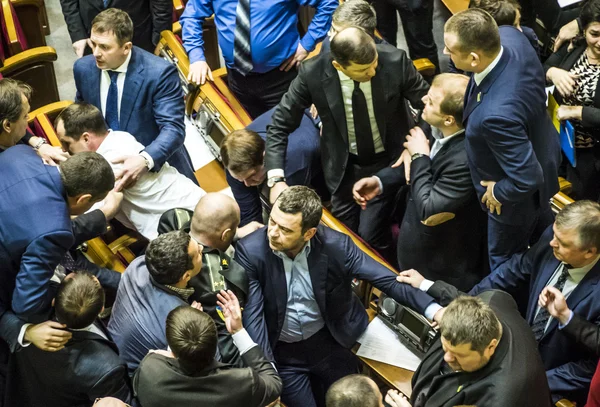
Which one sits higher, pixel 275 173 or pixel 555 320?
pixel 275 173

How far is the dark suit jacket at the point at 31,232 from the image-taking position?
8.21 feet

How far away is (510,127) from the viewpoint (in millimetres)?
2555

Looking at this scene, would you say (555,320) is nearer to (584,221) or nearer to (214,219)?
(584,221)

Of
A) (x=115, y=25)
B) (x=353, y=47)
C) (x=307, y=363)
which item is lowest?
(x=307, y=363)

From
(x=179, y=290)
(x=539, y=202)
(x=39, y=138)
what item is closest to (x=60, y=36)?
(x=39, y=138)

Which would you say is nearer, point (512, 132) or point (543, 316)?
point (512, 132)

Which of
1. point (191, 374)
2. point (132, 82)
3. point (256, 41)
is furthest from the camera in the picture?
point (256, 41)

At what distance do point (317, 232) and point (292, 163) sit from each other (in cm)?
50

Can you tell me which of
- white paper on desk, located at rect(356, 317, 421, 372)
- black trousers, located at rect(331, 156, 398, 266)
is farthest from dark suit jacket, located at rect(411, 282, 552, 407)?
black trousers, located at rect(331, 156, 398, 266)

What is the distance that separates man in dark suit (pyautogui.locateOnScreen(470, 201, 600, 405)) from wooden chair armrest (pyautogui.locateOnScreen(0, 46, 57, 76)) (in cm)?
242

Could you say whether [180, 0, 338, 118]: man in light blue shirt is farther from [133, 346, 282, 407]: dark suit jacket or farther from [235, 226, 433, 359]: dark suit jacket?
[133, 346, 282, 407]: dark suit jacket

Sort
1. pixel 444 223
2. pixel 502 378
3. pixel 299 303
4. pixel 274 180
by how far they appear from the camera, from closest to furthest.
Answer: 1. pixel 502 378
2. pixel 299 303
3. pixel 444 223
4. pixel 274 180

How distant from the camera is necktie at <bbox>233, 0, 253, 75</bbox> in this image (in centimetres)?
365

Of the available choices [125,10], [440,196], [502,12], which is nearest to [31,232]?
[440,196]
